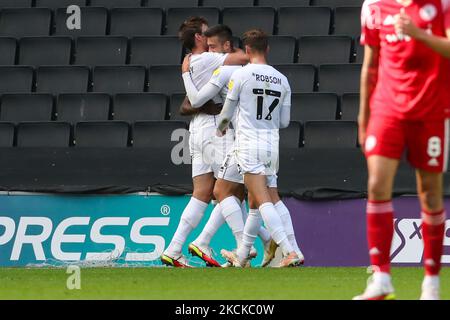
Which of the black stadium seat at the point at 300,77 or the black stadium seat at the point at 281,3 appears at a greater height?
the black stadium seat at the point at 281,3

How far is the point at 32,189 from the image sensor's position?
36.7ft

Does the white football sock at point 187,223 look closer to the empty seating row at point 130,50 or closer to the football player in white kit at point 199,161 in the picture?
the football player in white kit at point 199,161

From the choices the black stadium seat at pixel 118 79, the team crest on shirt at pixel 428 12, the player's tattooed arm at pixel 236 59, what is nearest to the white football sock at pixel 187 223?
the player's tattooed arm at pixel 236 59

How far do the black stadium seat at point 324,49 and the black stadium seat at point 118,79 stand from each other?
181 cm

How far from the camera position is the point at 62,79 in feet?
44.4

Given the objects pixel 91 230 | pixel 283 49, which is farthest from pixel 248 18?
pixel 91 230

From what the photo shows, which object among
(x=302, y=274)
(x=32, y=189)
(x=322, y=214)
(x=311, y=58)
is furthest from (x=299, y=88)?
(x=302, y=274)

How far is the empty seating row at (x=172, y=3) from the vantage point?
14.5m

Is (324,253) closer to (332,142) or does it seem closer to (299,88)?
(332,142)

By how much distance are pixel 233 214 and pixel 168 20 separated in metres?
5.18

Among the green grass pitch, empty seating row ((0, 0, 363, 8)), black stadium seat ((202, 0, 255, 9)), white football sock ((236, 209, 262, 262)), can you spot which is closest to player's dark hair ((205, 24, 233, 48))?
white football sock ((236, 209, 262, 262))

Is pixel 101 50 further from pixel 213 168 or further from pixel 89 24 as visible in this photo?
pixel 213 168
